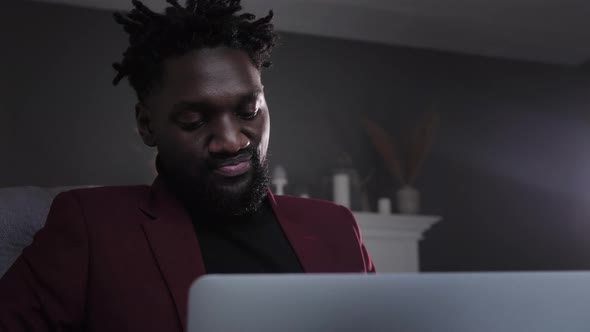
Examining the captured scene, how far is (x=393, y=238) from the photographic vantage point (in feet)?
11.3

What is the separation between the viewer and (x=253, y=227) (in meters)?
1.29

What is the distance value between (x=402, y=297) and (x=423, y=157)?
10.4 ft

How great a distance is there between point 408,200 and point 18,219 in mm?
2611

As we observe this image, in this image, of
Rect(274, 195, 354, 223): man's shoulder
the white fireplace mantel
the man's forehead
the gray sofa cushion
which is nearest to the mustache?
the man's forehead

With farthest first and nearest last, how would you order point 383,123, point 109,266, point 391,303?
point 383,123, point 109,266, point 391,303

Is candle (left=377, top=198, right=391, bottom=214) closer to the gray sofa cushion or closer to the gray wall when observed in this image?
the gray wall

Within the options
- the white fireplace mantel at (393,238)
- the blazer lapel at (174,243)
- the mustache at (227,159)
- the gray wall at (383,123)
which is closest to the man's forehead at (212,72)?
the mustache at (227,159)

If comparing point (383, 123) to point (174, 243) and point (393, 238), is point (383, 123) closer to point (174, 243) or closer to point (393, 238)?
point (393, 238)

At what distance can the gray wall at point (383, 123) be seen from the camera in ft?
11.0

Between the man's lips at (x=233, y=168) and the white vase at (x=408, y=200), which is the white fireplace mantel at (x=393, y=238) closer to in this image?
the white vase at (x=408, y=200)

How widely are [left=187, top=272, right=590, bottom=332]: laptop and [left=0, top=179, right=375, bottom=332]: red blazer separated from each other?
54 cm

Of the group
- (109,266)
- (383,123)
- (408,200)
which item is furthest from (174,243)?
(383,123)

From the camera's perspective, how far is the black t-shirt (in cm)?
121

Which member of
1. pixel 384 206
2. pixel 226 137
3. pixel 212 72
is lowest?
pixel 384 206
